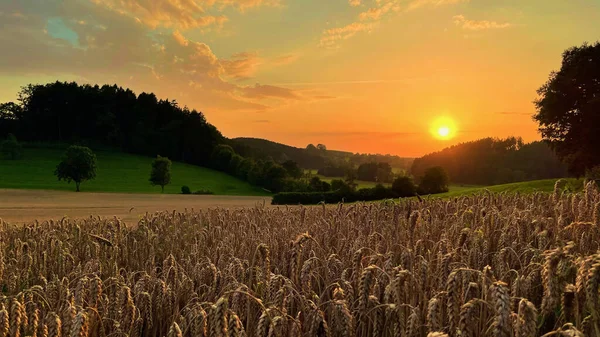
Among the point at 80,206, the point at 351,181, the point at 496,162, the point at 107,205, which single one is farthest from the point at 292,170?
the point at 80,206

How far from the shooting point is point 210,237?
846 cm

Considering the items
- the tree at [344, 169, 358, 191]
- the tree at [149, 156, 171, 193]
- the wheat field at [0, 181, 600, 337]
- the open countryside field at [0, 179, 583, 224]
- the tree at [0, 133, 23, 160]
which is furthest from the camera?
the tree at [0, 133, 23, 160]

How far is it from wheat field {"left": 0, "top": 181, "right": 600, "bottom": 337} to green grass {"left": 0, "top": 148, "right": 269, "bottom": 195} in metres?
81.9

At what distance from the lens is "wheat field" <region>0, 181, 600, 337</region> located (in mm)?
2531

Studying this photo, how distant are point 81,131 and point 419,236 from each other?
139835 mm

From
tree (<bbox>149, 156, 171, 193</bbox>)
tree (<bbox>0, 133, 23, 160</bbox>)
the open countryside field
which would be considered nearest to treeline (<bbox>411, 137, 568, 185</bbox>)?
the open countryside field

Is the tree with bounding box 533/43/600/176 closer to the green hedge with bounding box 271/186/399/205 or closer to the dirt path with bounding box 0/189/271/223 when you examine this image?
the green hedge with bounding box 271/186/399/205

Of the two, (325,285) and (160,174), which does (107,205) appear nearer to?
(160,174)

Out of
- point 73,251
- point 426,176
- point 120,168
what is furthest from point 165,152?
point 73,251

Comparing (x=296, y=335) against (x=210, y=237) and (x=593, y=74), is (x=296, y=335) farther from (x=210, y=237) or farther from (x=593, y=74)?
(x=593, y=74)

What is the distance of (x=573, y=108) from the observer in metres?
42.6

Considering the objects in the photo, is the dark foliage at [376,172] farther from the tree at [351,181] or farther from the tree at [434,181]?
the tree at [434,181]

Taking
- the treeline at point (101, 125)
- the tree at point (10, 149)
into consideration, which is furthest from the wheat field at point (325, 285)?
the treeline at point (101, 125)

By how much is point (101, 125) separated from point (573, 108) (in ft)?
400
